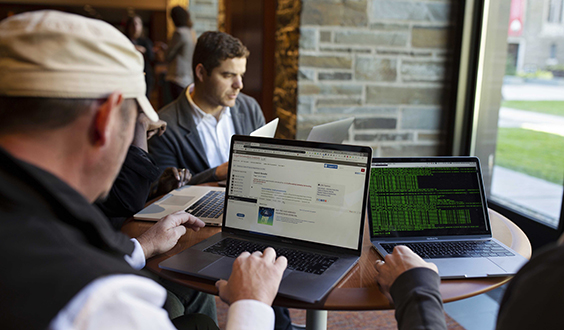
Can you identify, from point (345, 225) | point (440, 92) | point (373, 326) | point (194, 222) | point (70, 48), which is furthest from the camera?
point (440, 92)

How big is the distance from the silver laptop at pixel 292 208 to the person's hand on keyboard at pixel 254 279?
0.25 feet

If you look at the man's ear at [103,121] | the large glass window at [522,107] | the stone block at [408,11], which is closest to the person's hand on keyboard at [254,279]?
the man's ear at [103,121]

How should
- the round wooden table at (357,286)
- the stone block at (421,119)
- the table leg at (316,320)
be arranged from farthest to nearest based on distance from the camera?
the stone block at (421,119), the table leg at (316,320), the round wooden table at (357,286)

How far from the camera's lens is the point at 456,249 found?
122 cm

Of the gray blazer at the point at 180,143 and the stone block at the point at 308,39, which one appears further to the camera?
the stone block at the point at 308,39

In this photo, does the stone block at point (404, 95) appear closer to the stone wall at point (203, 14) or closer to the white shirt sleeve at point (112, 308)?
the white shirt sleeve at point (112, 308)

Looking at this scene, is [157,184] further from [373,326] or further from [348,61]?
[348,61]

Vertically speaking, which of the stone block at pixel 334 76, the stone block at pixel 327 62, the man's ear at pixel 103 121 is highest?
the stone block at pixel 327 62

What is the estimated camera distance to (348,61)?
299cm

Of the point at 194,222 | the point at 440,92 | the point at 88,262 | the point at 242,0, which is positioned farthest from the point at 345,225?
the point at 242,0

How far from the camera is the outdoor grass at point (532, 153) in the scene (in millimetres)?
2488

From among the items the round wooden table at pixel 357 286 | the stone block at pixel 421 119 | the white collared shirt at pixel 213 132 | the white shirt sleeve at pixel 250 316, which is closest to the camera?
the white shirt sleeve at pixel 250 316

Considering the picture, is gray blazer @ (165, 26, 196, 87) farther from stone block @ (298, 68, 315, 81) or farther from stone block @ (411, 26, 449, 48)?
stone block @ (411, 26, 449, 48)

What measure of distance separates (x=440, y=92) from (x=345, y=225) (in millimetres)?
2317
